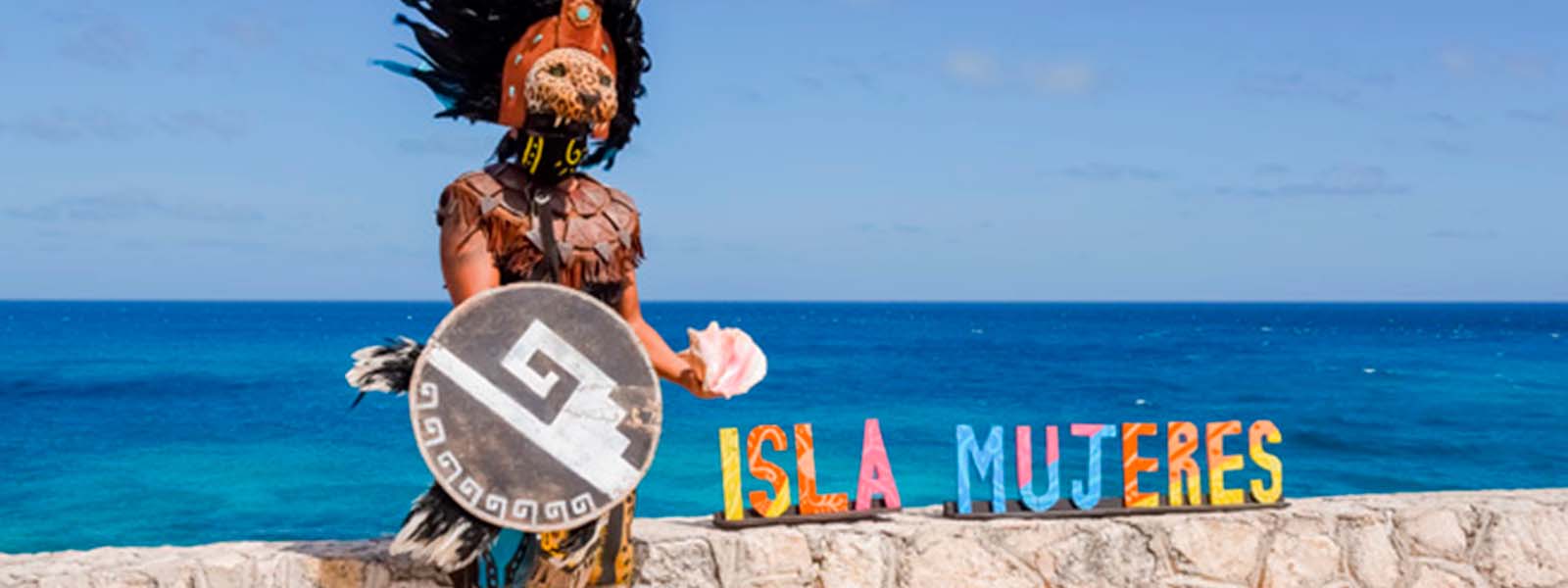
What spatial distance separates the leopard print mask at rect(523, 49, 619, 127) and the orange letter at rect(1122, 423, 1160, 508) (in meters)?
2.82

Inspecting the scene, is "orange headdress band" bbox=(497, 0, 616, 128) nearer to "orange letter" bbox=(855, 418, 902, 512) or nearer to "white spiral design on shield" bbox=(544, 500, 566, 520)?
"white spiral design on shield" bbox=(544, 500, 566, 520)

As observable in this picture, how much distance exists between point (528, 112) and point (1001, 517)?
9.03 feet

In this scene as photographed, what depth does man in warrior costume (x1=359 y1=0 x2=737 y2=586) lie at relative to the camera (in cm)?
368

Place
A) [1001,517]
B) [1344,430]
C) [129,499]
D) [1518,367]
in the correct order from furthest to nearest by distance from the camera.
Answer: [1518,367] → [1344,430] → [129,499] → [1001,517]

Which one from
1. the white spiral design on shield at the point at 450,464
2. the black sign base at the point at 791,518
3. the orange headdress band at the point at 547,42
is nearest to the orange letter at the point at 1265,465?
the black sign base at the point at 791,518

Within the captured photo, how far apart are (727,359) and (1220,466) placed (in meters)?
3.01

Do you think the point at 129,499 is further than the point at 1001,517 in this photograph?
Yes

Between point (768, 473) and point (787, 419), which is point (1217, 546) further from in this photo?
point (787, 419)

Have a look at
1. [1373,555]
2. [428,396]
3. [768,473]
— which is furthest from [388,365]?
[1373,555]

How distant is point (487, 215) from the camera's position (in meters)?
3.77

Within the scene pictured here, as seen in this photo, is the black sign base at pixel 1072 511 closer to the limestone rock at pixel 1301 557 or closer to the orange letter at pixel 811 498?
the limestone rock at pixel 1301 557

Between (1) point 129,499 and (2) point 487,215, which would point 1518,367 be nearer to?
(1) point 129,499

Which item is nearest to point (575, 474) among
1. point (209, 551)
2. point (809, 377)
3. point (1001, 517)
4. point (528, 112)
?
point (528, 112)

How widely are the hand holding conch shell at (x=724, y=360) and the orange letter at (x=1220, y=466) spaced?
2.71 meters
